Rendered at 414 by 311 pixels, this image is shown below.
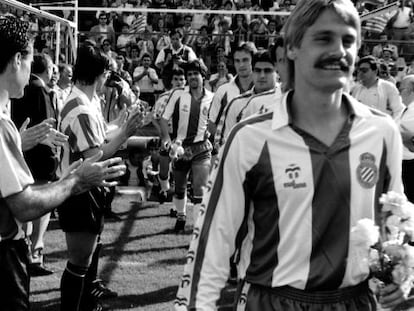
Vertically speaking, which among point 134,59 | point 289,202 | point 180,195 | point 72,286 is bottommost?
point 180,195

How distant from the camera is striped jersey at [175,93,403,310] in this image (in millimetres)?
2594

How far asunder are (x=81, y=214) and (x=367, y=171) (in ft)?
10.9

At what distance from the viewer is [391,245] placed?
2.43 meters

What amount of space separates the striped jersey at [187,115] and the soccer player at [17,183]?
20.3 feet

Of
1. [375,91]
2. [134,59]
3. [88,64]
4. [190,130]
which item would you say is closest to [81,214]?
[88,64]

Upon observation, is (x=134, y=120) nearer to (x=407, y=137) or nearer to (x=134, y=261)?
(x=407, y=137)

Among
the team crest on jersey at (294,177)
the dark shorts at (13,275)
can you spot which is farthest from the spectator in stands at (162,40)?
the team crest on jersey at (294,177)

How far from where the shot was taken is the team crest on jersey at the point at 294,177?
2.60 m

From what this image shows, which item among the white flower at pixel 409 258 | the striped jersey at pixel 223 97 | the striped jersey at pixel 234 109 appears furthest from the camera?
the striped jersey at pixel 223 97

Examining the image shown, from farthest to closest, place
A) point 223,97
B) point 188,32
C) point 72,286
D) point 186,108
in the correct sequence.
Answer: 1. point 188,32
2. point 186,108
3. point 223,97
4. point 72,286

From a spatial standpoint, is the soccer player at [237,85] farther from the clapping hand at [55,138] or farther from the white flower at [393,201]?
the white flower at [393,201]

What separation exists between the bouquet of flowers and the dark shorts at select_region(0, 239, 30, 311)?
1.88 m

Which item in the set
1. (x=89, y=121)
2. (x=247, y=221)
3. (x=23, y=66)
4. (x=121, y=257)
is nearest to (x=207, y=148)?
(x=121, y=257)

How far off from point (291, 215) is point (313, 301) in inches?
12.1
